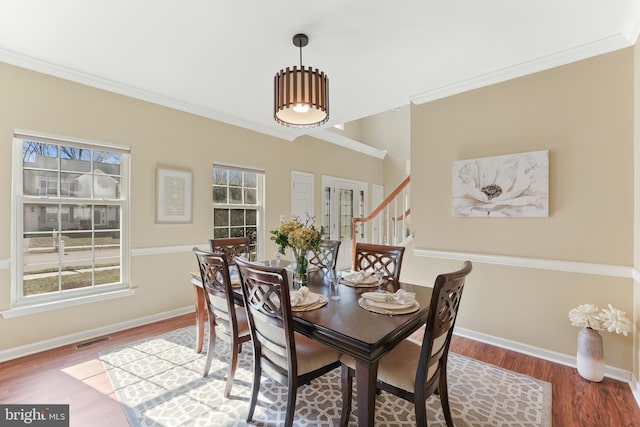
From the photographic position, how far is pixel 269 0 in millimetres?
1882

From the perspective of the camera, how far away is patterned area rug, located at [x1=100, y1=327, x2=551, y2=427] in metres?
1.80

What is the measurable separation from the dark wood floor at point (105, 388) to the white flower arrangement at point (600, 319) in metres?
0.43

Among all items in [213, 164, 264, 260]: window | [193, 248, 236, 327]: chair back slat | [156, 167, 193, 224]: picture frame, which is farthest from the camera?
[213, 164, 264, 260]: window

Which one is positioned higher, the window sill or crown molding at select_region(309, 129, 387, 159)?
crown molding at select_region(309, 129, 387, 159)

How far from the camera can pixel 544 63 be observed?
2.56m

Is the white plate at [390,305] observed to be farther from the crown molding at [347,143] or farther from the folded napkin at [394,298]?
the crown molding at [347,143]

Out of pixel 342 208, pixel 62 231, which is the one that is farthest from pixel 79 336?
pixel 342 208

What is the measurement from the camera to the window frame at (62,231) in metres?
2.56

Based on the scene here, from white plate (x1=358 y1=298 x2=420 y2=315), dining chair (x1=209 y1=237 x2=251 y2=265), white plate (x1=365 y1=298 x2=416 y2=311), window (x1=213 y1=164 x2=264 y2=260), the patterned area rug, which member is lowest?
the patterned area rug

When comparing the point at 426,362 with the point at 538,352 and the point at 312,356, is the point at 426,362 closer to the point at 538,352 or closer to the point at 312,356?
the point at 312,356

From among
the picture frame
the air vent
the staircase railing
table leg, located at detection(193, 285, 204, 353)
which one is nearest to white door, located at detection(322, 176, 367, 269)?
the staircase railing

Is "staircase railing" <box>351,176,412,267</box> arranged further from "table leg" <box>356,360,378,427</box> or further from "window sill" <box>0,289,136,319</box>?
"window sill" <box>0,289,136,319</box>

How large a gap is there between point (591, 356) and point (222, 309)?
9.28 ft

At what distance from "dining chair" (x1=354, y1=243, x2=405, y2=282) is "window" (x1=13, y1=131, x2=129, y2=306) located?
2.63 metres
